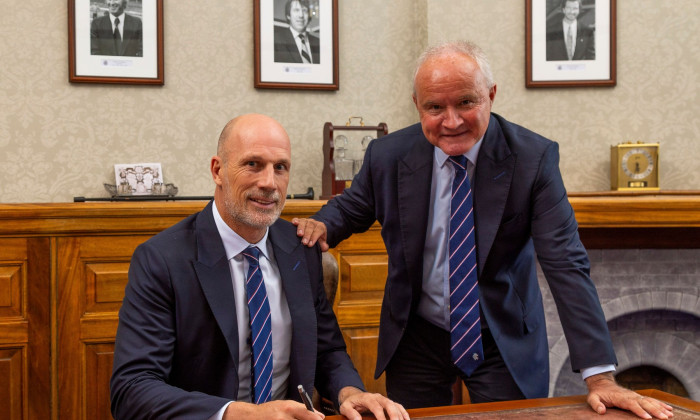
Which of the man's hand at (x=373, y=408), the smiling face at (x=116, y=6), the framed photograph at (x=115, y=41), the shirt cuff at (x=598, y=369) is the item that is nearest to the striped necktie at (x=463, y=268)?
the shirt cuff at (x=598, y=369)

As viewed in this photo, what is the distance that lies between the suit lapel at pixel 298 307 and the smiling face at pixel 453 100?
493 millimetres

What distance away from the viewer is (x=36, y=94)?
3.69m

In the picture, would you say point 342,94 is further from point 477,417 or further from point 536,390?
point 477,417

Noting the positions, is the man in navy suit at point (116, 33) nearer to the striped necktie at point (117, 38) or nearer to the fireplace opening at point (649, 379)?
the striped necktie at point (117, 38)

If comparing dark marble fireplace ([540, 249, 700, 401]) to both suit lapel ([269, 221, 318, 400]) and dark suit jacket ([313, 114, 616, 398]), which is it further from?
suit lapel ([269, 221, 318, 400])

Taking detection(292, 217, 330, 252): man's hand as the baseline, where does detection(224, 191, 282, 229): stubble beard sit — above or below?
above

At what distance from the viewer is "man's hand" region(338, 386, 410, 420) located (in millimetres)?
1376

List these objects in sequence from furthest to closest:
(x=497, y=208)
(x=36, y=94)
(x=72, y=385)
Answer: (x=36, y=94) → (x=72, y=385) → (x=497, y=208)

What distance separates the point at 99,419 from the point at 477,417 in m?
1.84

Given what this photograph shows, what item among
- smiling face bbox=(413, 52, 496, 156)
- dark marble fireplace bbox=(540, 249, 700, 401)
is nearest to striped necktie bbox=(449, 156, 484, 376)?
smiling face bbox=(413, 52, 496, 156)

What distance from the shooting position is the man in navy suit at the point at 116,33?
146 inches

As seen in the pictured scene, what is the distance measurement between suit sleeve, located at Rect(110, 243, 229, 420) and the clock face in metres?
2.99

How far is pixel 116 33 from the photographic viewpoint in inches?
147

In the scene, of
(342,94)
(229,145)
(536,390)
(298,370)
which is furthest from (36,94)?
(536,390)
